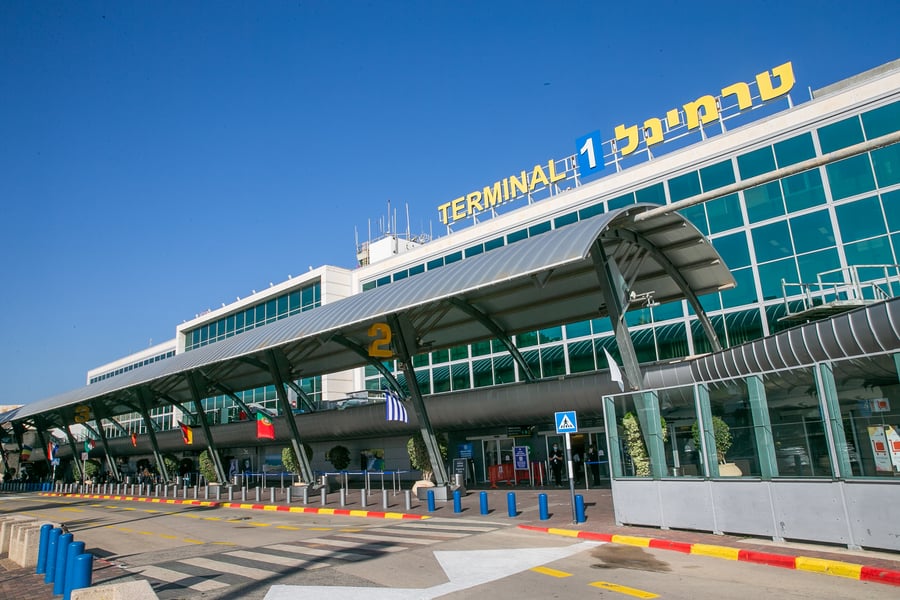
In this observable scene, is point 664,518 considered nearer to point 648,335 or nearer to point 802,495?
point 802,495

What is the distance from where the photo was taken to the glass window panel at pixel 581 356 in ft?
105

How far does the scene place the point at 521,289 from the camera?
22.4 metres

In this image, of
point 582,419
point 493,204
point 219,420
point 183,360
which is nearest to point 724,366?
point 582,419

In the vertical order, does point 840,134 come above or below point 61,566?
above

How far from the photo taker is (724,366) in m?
21.0

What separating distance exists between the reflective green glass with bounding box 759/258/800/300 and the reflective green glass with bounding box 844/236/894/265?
6.65 ft

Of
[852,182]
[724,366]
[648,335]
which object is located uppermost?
[852,182]

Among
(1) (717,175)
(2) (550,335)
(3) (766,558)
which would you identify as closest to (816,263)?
(1) (717,175)

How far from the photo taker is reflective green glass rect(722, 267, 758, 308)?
27.0 meters

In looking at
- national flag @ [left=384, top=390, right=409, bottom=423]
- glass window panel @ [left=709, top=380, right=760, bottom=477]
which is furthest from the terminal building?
national flag @ [left=384, top=390, right=409, bottom=423]

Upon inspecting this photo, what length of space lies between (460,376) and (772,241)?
1921cm

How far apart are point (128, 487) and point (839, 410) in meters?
45.1

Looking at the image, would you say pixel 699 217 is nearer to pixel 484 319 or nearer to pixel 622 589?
pixel 484 319

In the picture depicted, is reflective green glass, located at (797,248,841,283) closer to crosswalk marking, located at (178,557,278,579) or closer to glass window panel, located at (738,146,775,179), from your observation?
glass window panel, located at (738,146,775,179)
